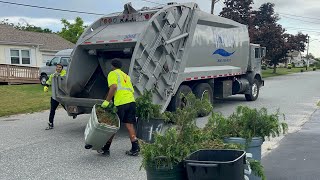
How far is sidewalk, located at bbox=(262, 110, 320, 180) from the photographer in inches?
210

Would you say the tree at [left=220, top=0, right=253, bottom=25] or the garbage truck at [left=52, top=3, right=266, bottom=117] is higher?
the tree at [left=220, top=0, right=253, bottom=25]

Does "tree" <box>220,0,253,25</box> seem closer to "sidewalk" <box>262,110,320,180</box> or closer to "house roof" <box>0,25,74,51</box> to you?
"house roof" <box>0,25,74,51</box>

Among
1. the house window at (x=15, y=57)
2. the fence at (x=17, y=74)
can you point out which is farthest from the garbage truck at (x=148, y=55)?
the house window at (x=15, y=57)

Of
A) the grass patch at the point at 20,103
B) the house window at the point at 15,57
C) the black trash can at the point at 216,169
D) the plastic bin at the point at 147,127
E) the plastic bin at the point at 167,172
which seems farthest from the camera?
the house window at the point at 15,57

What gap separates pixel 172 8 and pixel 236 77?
5.59 metres

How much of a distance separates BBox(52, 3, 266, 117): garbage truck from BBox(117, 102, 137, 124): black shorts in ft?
4.12

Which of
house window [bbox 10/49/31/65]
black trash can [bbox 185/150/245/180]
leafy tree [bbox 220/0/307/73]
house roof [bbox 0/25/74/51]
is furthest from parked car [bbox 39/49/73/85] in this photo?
leafy tree [bbox 220/0/307/73]

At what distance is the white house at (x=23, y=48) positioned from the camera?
91.1ft

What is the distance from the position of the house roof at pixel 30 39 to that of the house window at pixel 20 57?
31.7 inches

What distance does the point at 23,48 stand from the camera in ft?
95.1

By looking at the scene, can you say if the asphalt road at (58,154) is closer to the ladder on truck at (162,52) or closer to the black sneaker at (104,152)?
the black sneaker at (104,152)

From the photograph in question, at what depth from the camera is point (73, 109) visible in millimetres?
8383

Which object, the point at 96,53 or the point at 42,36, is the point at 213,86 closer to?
the point at 96,53

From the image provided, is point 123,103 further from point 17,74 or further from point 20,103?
point 17,74
